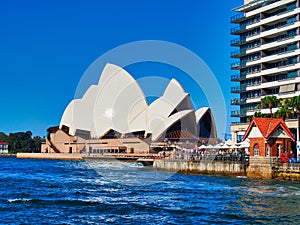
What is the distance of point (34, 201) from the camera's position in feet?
Result: 85.3

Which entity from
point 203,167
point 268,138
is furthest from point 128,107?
point 268,138

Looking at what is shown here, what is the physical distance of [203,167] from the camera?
46.8 m

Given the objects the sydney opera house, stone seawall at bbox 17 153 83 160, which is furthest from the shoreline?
stone seawall at bbox 17 153 83 160

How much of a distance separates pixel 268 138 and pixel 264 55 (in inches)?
1101

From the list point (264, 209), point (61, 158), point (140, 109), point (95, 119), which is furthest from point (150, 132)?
point (264, 209)

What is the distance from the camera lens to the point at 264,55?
67375 mm

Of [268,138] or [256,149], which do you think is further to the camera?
[256,149]

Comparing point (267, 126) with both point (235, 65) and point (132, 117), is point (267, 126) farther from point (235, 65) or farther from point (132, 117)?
point (132, 117)

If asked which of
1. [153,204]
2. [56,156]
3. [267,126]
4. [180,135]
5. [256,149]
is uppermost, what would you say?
[180,135]

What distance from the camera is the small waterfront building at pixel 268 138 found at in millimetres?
42469

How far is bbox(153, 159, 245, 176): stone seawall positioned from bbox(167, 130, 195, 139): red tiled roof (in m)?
41.6

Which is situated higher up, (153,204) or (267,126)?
(267,126)

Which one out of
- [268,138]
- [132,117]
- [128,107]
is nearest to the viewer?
[268,138]

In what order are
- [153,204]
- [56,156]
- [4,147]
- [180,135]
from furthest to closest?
[4,147] < [56,156] < [180,135] < [153,204]
